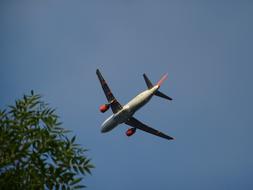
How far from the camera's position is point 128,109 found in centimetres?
6919

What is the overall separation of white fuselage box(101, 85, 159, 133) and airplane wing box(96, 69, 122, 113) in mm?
1233

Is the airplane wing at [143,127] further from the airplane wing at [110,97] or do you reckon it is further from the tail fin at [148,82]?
the tail fin at [148,82]

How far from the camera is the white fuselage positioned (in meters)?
68.1

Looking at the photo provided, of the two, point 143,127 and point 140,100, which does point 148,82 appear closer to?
point 140,100

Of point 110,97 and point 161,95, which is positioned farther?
point 110,97

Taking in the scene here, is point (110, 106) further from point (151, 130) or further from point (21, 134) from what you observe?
point (21, 134)

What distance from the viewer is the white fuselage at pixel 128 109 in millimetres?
68125

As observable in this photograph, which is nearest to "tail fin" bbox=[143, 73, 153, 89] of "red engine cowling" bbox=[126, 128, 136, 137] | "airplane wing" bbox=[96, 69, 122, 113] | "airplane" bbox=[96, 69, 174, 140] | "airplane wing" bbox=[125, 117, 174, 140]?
"airplane" bbox=[96, 69, 174, 140]

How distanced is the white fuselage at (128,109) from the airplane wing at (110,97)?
4.05 feet

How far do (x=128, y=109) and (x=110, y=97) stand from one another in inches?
197

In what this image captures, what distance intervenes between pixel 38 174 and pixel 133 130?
60864mm

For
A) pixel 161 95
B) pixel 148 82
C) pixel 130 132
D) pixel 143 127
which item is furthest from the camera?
pixel 143 127

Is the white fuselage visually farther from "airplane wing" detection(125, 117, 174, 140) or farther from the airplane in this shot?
"airplane wing" detection(125, 117, 174, 140)

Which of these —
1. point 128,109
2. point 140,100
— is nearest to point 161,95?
point 140,100
